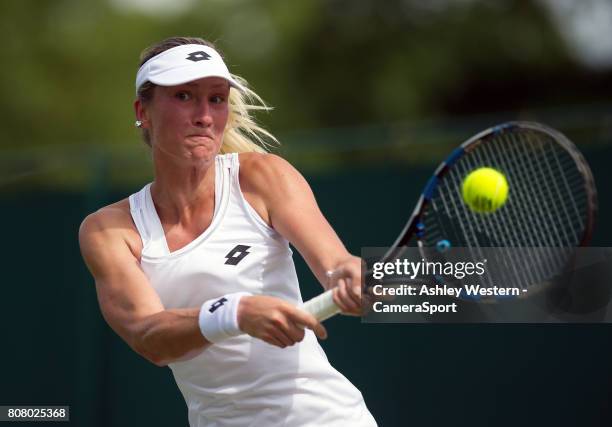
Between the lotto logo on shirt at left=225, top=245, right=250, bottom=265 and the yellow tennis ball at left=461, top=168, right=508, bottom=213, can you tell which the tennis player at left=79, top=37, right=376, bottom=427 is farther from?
the yellow tennis ball at left=461, top=168, right=508, bottom=213

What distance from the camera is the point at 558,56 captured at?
1576 cm

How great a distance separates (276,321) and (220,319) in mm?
151

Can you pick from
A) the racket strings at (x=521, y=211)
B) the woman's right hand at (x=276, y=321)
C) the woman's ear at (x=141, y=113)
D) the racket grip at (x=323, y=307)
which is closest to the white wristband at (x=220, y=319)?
the woman's right hand at (x=276, y=321)

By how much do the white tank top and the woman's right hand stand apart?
1.26 ft

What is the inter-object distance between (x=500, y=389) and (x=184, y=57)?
2523 mm

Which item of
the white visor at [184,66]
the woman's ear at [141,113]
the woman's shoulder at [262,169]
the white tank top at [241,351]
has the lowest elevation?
the white tank top at [241,351]

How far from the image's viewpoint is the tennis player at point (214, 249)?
2885 mm

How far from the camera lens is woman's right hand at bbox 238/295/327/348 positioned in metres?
2.50

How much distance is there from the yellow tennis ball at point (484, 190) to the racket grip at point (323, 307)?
3.86 ft

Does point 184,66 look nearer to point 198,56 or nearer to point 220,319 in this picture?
point 198,56

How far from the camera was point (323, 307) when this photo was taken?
266cm

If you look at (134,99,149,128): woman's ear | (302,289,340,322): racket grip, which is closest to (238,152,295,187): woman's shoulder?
(134,99,149,128): woman's ear

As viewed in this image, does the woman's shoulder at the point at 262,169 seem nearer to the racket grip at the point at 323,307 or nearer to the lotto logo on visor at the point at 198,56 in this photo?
the lotto logo on visor at the point at 198,56

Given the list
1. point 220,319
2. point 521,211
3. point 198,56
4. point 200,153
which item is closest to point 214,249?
point 200,153
